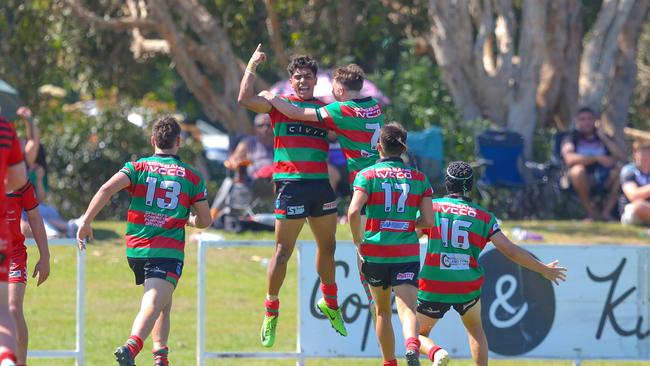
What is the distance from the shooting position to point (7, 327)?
294 inches

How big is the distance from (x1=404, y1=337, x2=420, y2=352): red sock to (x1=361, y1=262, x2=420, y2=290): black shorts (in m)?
0.45

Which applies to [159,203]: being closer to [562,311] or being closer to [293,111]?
[293,111]

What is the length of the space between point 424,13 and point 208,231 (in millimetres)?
8136

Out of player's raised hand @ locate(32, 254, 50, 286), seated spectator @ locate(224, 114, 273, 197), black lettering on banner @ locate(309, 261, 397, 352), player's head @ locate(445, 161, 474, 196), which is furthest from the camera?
seated spectator @ locate(224, 114, 273, 197)

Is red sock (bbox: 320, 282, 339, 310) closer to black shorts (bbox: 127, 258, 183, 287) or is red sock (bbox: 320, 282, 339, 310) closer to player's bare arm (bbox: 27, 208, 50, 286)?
black shorts (bbox: 127, 258, 183, 287)

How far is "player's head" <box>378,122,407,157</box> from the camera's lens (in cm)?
966

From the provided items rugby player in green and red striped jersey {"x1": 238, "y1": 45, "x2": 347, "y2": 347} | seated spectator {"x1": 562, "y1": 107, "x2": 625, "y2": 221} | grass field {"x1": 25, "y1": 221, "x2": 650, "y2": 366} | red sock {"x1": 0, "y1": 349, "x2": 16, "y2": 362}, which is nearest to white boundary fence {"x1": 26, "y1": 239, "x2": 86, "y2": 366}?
grass field {"x1": 25, "y1": 221, "x2": 650, "y2": 366}

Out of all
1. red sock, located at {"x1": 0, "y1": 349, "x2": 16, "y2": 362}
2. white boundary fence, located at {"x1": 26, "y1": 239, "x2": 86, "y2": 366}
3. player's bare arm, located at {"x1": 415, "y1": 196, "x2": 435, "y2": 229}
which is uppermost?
player's bare arm, located at {"x1": 415, "y1": 196, "x2": 435, "y2": 229}

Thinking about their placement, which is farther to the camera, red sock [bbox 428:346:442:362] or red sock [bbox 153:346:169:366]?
red sock [bbox 153:346:169:366]

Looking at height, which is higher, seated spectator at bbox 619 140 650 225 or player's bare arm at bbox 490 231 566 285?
player's bare arm at bbox 490 231 566 285

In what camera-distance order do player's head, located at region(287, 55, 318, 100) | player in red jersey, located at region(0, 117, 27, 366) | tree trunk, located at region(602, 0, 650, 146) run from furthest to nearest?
tree trunk, located at region(602, 0, 650, 146) < player's head, located at region(287, 55, 318, 100) < player in red jersey, located at region(0, 117, 27, 366)

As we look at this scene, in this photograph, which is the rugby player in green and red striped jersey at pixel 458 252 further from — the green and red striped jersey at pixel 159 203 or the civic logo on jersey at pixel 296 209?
the green and red striped jersey at pixel 159 203

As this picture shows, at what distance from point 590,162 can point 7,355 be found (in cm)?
1296

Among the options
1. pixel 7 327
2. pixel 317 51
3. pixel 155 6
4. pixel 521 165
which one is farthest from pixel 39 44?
pixel 7 327
